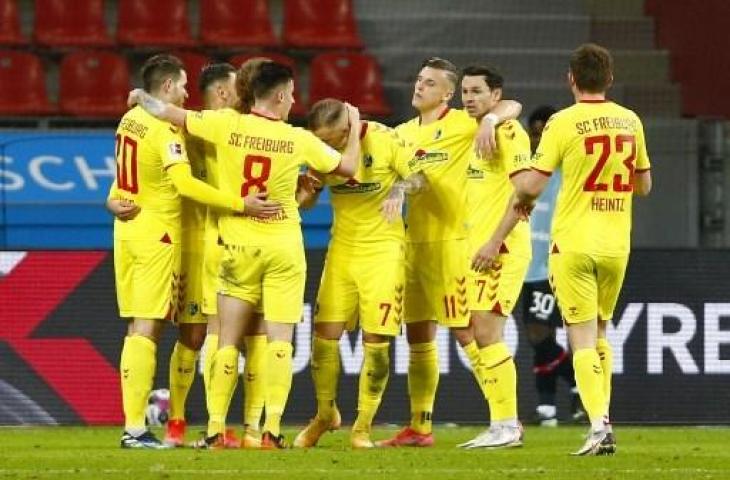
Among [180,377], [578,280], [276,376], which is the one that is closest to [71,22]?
[180,377]

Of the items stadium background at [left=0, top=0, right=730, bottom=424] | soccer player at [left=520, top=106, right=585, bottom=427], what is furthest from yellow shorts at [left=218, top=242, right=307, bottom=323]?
soccer player at [left=520, top=106, right=585, bottom=427]

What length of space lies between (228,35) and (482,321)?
322 inches

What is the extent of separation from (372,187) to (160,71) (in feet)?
4.38

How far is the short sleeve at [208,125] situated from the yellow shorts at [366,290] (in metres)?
1.05

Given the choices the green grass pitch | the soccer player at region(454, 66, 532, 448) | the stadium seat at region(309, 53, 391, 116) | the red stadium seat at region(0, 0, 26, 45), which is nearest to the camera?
the green grass pitch

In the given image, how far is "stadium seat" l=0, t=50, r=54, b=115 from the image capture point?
17.6 metres

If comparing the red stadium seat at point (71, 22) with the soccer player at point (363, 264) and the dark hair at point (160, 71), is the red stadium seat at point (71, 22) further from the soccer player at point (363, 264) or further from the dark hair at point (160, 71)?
the soccer player at point (363, 264)

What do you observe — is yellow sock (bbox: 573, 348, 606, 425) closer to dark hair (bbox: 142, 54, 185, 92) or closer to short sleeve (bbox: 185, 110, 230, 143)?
short sleeve (bbox: 185, 110, 230, 143)

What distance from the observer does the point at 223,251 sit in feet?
34.7

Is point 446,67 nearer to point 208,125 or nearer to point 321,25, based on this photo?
point 208,125

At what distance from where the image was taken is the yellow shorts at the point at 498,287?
36.6ft

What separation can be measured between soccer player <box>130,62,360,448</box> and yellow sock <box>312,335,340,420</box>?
47 cm

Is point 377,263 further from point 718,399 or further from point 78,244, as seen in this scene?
point 78,244

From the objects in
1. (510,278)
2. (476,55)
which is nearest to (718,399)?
(510,278)
